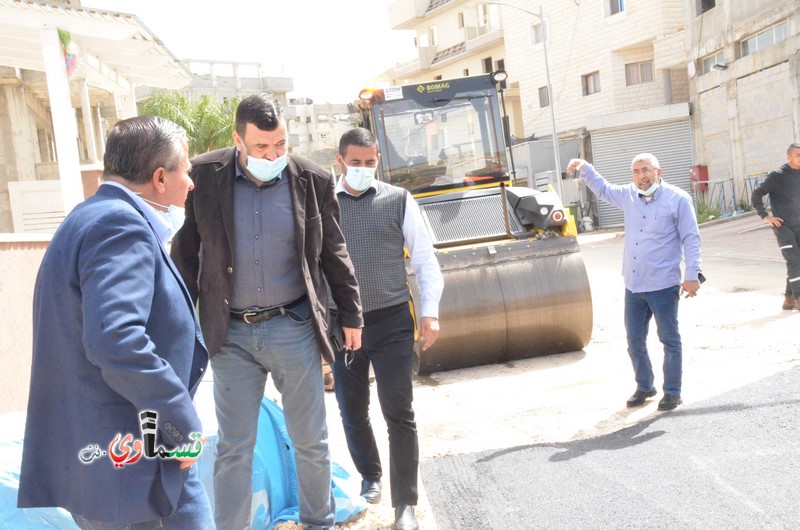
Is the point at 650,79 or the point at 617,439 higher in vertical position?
the point at 650,79

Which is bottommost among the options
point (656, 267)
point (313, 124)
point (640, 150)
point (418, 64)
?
point (656, 267)

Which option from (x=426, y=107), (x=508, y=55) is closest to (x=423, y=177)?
(x=426, y=107)

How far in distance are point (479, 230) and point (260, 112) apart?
17.3 feet

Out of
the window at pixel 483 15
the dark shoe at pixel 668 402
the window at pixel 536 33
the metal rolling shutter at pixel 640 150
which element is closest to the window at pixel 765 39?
the metal rolling shutter at pixel 640 150

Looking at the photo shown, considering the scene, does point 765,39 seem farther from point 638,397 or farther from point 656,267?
point 638,397

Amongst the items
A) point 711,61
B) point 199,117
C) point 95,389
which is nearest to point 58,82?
point 95,389

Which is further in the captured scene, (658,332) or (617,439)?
(658,332)

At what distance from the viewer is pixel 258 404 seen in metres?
3.59

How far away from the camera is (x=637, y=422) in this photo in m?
5.61

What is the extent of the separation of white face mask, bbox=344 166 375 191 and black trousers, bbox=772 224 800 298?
640 centimetres

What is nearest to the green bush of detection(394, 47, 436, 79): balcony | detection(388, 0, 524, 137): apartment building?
detection(388, 0, 524, 137): apartment building

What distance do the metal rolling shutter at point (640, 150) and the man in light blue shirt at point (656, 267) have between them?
26.8 meters

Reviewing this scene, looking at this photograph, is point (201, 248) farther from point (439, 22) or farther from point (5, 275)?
point (439, 22)

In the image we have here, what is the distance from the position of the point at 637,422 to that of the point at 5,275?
14.2 ft
